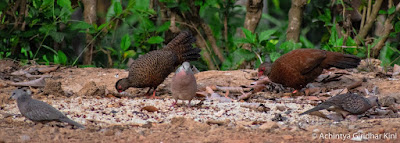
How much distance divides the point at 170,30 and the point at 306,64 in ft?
8.50

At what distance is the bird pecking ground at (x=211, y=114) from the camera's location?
143 inches

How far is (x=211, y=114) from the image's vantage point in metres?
4.46

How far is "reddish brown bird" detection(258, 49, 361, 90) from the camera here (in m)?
5.88

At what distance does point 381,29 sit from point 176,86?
4.29 metres

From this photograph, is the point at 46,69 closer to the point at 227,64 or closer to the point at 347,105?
the point at 227,64

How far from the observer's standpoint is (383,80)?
247 inches

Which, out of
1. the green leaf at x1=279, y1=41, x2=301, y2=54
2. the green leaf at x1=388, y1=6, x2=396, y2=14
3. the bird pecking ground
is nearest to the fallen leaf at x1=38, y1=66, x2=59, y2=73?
the bird pecking ground

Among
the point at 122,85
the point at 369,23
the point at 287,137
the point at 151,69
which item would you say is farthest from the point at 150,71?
the point at 369,23

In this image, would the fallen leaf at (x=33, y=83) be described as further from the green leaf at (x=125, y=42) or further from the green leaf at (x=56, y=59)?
the green leaf at (x=125, y=42)

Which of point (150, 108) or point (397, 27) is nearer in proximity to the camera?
point (150, 108)

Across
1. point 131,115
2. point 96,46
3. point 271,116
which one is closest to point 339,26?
point 96,46

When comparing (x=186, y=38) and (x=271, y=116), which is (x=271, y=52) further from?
(x=271, y=116)

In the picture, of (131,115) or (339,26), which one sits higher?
(339,26)

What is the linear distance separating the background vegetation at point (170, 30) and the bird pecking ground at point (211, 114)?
25.4 inches
